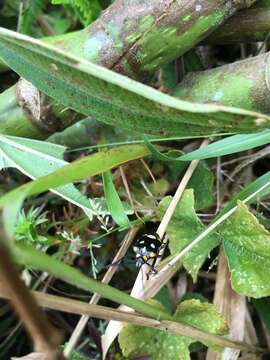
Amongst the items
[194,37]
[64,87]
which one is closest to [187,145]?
[194,37]

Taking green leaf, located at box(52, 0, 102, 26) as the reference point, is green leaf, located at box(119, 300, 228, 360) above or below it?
below

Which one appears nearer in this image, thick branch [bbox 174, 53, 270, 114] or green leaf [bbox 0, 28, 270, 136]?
green leaf [bbox 0, 28, 270, 136]

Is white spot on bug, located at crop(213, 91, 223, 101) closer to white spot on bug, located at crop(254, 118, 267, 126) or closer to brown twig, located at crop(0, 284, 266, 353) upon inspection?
white spot on bug, located at crop(254, 118, 267, 126)

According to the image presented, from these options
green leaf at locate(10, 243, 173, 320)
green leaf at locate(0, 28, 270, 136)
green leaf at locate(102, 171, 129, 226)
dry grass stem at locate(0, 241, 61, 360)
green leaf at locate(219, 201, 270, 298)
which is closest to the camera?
dry grass stem at locate(0, 241, 61, 360)

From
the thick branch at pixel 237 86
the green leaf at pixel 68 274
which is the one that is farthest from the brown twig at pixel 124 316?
the thick branch at pixel 237 86

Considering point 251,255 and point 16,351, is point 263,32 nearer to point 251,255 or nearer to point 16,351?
point 251,255

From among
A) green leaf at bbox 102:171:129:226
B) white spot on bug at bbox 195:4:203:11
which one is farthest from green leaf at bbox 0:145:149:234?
white spot on bug at bbox 195:4:203:11

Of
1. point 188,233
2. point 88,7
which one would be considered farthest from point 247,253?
point 88,7
